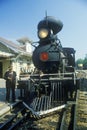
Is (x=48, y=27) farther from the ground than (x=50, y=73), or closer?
farther from the ground

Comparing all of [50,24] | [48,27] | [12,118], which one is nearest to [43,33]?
[48,27]

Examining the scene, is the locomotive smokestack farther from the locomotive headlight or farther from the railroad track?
the railroad track

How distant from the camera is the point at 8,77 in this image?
1065cm

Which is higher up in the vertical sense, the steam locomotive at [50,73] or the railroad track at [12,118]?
the steam locomotive at [50,73]

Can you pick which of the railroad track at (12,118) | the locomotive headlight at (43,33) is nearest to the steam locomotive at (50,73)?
the locomotive headlight at (43,33)

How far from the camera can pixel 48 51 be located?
31.7 ft

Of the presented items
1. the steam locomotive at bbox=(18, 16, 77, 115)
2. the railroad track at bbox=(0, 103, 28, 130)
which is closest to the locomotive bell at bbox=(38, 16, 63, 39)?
the steam locomotive at bbox=(18, 16, 77, 115)

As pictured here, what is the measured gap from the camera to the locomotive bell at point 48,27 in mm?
9992

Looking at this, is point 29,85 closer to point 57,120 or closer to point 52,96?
point 52,96

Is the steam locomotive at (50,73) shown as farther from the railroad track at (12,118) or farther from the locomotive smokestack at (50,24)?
the railroad track at (12,118)

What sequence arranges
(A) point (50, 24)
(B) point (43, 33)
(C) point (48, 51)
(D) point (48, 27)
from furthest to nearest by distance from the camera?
1. (A) point (50, 24)
2. (D) point (48, 27)
3. (B) point (43, 33)
4. (C) point (48, 51)

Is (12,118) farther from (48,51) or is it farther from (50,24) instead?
(50,24)

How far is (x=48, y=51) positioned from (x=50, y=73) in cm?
109

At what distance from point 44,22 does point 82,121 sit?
5126mm
